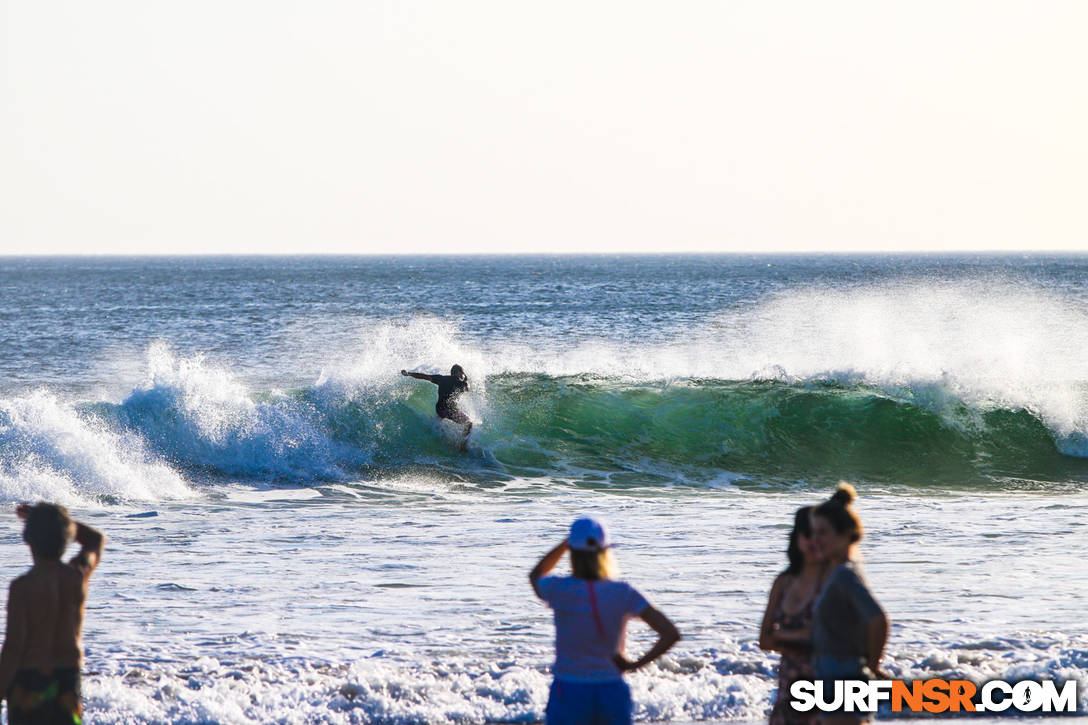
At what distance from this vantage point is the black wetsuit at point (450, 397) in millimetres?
18219

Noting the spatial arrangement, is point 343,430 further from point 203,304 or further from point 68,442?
point 203,304

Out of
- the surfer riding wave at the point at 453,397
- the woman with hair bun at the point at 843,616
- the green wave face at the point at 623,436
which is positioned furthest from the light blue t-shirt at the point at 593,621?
the surfer riding wave at the point at 453,397

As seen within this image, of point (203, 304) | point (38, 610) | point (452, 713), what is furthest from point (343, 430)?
point (203, 304)

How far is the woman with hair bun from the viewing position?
14.0 feet

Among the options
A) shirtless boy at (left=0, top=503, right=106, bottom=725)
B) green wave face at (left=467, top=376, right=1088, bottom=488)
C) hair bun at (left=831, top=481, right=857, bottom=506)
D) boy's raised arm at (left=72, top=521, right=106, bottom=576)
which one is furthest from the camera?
green wave face at (left=467, top=376, right=1088, bottom=488)

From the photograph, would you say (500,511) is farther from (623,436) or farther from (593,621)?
(593,621)

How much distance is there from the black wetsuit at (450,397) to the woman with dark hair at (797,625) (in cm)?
1319

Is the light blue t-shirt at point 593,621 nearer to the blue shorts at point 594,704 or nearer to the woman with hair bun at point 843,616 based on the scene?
the blue shorts at point 594,704

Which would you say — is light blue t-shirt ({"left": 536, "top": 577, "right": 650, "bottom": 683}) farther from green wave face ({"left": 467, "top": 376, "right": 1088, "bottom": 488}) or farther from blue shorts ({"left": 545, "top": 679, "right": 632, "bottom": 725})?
green wave face ({"left": 467, "top": 376, "right": 1088, "bottom": 488})

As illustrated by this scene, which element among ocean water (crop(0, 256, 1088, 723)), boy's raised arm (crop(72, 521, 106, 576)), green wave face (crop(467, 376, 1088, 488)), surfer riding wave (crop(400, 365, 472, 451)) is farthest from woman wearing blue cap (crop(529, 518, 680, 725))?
surfer riding wave (crop(400, 365, 472, 451))

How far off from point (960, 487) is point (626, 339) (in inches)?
1110

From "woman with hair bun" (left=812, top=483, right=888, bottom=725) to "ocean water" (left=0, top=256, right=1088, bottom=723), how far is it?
106 inches

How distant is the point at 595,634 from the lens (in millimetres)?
4660

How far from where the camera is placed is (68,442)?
16.0 meters
